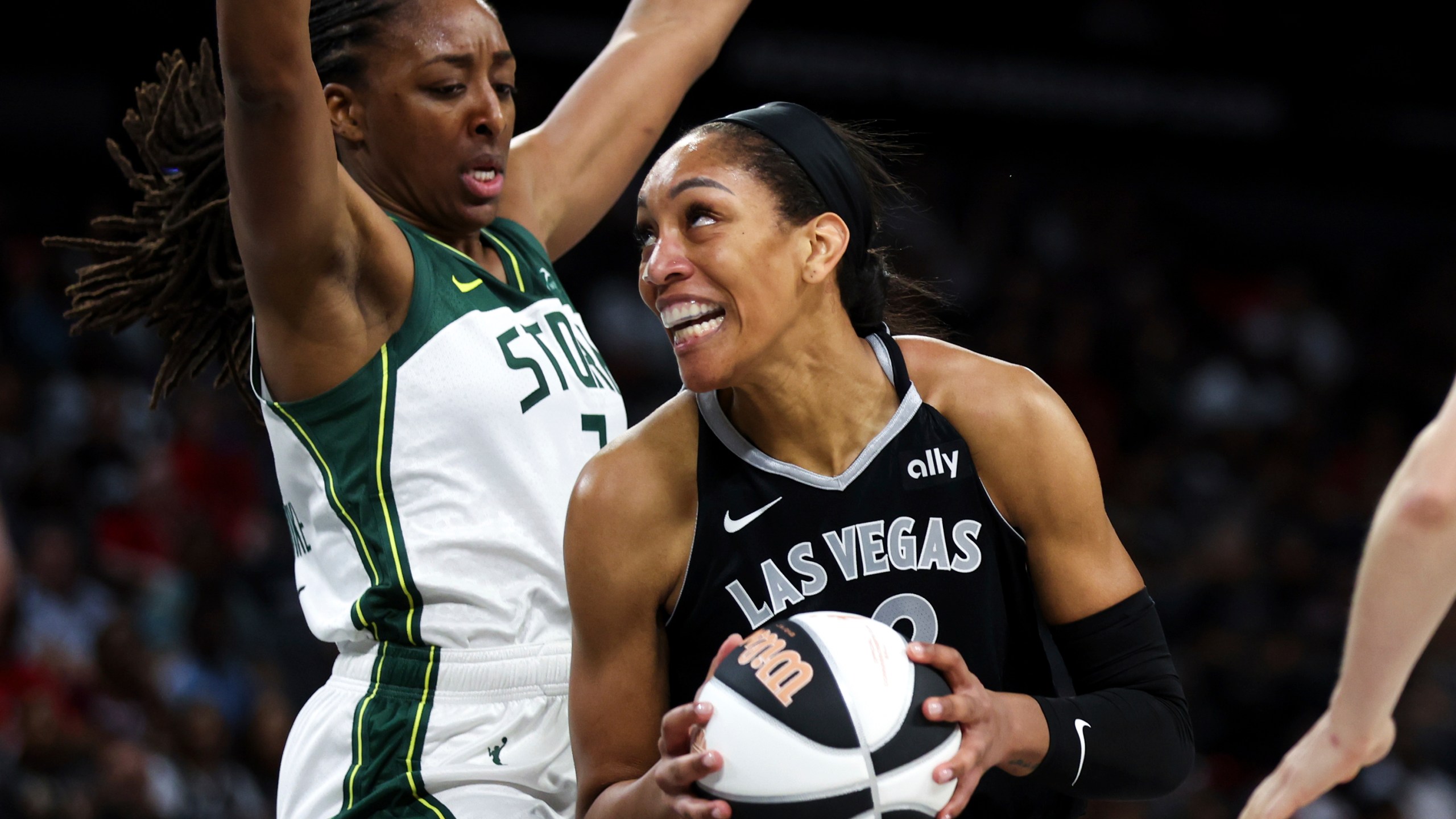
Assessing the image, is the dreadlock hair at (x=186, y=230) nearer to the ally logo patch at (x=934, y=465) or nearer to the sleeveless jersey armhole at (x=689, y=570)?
the sleeveless jersey armhole at (x=689, y=570)

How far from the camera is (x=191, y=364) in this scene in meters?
3.02

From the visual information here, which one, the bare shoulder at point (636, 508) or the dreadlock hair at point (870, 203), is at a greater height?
the dreadlock hair at point (870, 203)

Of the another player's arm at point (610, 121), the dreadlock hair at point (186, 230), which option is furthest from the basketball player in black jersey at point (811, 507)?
the another player's arm at point (610, 121)

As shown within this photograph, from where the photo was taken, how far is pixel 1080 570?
2400 millimetres

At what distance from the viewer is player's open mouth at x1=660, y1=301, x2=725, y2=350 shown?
7.67 ft

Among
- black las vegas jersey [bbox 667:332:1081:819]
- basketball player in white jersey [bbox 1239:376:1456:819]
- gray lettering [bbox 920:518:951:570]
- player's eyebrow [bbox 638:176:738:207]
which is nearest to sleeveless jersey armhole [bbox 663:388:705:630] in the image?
black las vegas jersey [bbox 667:332:1081:819]

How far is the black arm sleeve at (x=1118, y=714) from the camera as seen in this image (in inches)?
88.9

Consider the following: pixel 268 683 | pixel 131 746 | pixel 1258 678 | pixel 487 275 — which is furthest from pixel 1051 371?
pixel 487 275

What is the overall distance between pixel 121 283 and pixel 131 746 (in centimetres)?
323

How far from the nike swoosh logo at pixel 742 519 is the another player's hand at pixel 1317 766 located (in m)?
0.81

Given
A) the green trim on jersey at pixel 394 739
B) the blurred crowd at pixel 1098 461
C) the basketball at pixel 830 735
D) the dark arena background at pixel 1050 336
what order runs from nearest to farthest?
the basketball at pixel 830 735, the green trim on jersey at pixel 394 739, the blurred crowd at pixel 1098 461, the dark arena background at pixel 1050 336

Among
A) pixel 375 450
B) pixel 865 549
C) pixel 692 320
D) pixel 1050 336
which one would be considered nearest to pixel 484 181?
pixel 375 450

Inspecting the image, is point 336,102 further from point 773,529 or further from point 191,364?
point 773,529

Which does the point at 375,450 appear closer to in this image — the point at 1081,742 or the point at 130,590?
the point at 1081,742
